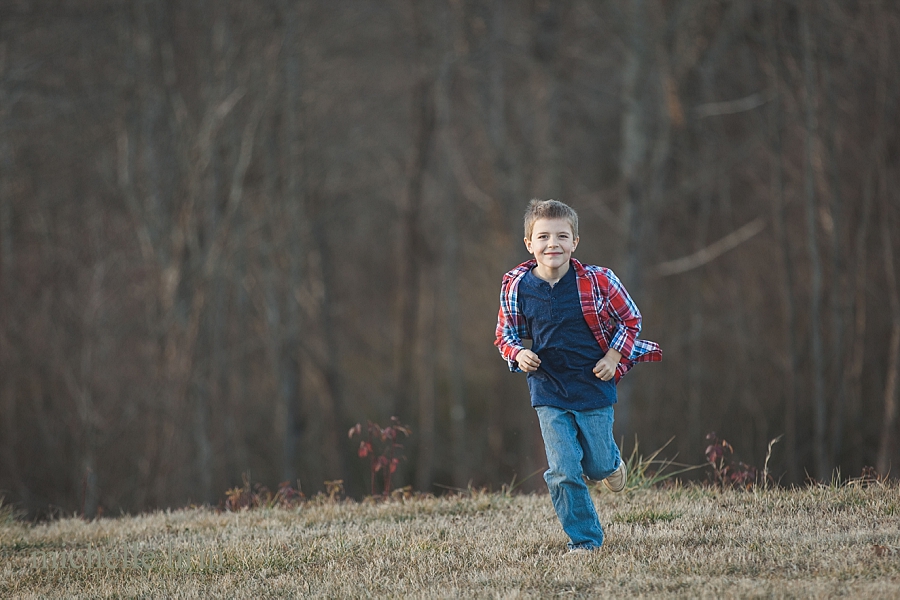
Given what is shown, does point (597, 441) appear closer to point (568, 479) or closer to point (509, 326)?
point (568, 479)

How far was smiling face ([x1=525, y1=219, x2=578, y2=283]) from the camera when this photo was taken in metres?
4.90

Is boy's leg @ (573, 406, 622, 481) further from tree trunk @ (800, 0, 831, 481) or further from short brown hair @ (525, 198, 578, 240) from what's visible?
tree trunk @ (800, 0, 831, 481)

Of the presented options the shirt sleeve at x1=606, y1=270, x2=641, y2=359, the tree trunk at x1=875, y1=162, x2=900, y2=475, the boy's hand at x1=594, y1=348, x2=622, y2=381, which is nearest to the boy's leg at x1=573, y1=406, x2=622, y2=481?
the boy's hand at x1=594, y1=348, x2=622, y2=381

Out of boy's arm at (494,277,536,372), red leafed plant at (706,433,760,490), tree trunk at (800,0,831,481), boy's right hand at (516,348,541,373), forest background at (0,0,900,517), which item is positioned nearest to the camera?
boy's right hand at (516,348,541,373)

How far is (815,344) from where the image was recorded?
1389 centimetres

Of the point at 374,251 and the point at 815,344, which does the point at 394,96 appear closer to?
the point at 374,251

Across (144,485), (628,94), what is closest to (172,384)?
(144,485)

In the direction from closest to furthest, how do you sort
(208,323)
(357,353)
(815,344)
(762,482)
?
(762,482) < (815,344) < (208,323) < (357,353)

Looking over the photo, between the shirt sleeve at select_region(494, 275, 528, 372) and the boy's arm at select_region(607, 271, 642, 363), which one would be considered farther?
the shirt sleeve at select_region(494, 275, 528, 372)

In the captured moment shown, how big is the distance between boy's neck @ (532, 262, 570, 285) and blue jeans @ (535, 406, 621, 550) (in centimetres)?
62

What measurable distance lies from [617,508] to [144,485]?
9.76 metres

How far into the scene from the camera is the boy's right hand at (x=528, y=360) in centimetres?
479

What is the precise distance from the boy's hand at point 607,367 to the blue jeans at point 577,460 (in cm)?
20

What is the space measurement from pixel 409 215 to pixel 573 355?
56.1ft
